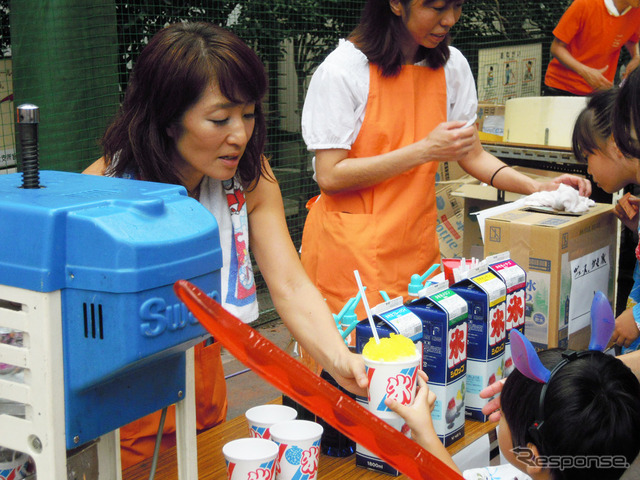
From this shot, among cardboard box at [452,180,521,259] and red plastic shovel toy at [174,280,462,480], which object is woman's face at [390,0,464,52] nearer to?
cardboard box at [452,180,521,259]

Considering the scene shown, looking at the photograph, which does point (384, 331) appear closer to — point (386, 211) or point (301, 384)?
point (301, 384)

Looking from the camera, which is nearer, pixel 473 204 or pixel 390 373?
pixel 390 373

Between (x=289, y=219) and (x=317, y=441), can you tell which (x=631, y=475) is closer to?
(x=317, y=441)

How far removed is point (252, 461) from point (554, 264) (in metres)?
1.38

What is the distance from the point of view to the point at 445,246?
4.48 m

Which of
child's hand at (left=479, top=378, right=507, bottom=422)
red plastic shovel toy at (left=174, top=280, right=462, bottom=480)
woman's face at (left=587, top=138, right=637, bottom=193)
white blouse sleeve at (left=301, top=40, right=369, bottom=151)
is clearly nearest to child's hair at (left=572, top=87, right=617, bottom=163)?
woman's face at (left=587, top=138, right=637, bottom=193)

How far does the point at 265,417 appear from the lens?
164 centimetres

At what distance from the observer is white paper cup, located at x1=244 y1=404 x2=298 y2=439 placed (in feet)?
5.25

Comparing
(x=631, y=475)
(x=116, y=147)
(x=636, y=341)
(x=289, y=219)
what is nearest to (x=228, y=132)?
(x=116, y=147)

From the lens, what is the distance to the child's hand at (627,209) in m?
2.81

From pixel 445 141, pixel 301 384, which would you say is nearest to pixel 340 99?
pixel 445 141

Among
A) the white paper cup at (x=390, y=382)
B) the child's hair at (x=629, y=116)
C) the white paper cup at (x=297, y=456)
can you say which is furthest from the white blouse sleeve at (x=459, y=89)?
the white paper cup at (x=297, y=456)

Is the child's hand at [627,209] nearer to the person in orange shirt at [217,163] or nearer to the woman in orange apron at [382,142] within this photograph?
the woman in orange apron at [382,142]

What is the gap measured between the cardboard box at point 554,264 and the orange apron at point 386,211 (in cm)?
27
